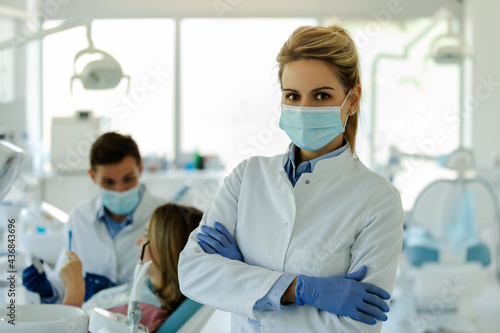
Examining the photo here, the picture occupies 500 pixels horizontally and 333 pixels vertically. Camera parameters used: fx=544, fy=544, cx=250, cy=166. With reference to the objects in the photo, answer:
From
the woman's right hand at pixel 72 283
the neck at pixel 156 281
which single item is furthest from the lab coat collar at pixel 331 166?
the woman's right hand at pixel 72 283

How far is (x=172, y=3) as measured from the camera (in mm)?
5113

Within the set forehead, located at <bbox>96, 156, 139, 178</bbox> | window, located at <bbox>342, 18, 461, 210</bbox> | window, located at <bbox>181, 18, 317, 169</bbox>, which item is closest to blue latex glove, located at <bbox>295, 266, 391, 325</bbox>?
forehead, located at <bbox>96, 156, 139, 178</bbox>

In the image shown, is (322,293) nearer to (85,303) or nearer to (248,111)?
(85,303)

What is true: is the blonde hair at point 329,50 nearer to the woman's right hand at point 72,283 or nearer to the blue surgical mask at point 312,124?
the blue surgical mask at point 312,124

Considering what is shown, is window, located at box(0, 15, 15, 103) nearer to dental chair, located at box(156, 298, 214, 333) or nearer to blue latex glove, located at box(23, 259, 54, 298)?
blue latex glove, located at box(23, 259, 54, 298)

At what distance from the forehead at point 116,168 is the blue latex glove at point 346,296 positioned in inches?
41.8

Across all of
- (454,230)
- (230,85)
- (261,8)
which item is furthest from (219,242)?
(261,8)

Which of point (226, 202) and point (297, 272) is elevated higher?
point (226, 202)

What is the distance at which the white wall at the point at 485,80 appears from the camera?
4.72 meters

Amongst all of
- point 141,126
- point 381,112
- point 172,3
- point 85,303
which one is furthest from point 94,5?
point 85,303

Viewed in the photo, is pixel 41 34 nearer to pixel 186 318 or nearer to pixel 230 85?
pixel 186 318

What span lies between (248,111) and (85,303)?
3.65 m

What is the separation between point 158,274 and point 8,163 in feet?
1.89

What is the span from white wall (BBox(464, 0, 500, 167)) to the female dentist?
393cm
